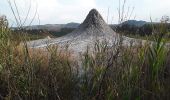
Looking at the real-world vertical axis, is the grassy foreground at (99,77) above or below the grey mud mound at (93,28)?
below

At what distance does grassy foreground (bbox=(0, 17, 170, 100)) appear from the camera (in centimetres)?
434

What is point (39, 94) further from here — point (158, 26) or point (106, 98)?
point (158, 26)

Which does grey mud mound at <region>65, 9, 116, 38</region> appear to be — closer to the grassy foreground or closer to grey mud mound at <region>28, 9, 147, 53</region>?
grey mud mound at <region>28, 9, 147, 53</region>

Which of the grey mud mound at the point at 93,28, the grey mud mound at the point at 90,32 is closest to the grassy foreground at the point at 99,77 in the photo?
the grey mud mound at the point at 90,32

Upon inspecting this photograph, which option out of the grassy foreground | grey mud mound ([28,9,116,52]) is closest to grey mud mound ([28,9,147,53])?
grey mud mound ([28,9,116,52])

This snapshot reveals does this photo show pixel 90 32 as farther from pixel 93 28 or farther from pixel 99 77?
pixel 99 77

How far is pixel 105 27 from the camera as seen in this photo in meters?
9.13

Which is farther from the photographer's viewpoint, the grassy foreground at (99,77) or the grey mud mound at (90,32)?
the grey mud mound at (90,32)

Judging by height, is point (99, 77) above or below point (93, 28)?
below

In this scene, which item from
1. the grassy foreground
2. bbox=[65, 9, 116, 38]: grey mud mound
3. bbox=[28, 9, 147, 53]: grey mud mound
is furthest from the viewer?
bbox=[65, 9, 116, 38]: grey mud mound

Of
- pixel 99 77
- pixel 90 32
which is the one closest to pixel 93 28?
pixel 90 32

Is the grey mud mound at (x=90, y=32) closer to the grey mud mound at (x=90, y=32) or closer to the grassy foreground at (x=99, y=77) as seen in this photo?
the grey mud mound at (x=90, y=32)

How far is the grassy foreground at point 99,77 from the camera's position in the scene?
4344 mm

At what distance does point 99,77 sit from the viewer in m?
4.59
